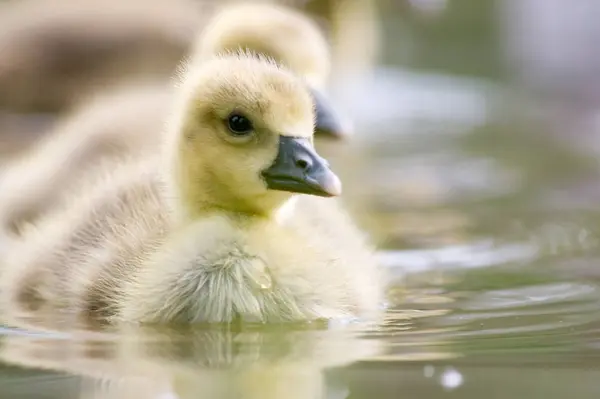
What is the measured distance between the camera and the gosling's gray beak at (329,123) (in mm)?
3922

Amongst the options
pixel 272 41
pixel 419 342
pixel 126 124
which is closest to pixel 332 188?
pixel 419 342

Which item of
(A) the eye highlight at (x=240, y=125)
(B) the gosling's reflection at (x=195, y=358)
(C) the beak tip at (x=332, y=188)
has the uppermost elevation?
(A) the eye highlight at (x=240, y=125)

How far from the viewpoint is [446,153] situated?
5.91 metres

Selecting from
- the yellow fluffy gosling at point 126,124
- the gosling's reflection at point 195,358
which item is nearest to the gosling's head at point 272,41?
the yellow fluffy gosling at point 126,124

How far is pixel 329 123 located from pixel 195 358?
1353 millimetres

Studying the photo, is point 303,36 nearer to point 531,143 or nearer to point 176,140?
point 176,140

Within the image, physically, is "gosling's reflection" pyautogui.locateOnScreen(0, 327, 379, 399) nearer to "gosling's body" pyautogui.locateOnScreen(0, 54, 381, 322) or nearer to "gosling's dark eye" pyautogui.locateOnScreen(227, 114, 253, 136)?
"gosling's body" pyautogui.locateOnScreen(0, 54, 381, 322)

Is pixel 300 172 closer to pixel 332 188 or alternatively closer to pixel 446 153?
pixel 332 188

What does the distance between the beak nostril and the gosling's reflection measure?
30cm

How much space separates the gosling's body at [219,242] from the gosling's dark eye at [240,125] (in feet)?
0.04

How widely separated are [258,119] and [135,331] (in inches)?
17.9

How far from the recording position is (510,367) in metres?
2.56

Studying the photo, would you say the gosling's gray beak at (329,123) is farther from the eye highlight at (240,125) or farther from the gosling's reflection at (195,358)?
the gosling's reflection at (195,358)

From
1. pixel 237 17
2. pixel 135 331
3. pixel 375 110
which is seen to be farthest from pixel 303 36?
pixel 375 110
